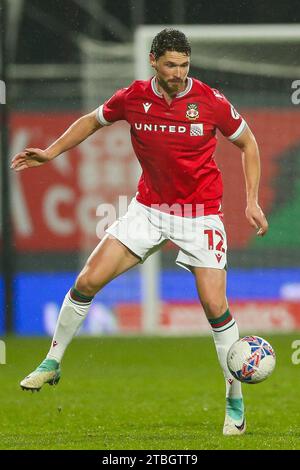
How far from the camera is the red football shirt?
22.9ft

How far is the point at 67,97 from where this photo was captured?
557 inches

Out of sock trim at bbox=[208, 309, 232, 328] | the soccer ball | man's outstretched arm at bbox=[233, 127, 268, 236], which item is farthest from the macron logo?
the soccer ball

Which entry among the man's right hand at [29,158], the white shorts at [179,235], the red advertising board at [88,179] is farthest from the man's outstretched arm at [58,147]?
the red advertising board at [88,179]

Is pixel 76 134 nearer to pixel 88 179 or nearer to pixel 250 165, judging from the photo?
pixel 250 165

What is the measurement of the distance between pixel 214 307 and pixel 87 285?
0.74 m

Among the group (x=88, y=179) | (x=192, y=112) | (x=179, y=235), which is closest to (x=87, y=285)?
(x=179, y=235)

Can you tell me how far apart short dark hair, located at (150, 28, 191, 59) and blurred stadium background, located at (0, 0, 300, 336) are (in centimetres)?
679

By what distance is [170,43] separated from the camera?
6.71m

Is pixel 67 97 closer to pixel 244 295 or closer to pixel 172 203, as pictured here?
pixel 244 295

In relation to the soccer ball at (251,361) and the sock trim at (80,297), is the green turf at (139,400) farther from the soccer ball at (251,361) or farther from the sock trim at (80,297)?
the sock trim at (80,297)

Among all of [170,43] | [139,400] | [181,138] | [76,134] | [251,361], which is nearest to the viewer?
[251,361]

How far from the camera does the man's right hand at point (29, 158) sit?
7.03 metres

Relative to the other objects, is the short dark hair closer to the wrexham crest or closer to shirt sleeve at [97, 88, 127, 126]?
the wrexham crest

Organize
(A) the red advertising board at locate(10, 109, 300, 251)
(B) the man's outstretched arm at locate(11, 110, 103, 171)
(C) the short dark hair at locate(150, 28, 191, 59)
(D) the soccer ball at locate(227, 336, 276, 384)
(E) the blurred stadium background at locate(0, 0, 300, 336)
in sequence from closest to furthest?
1. (D) the soccer ball at locate(227, 336, 276, 384)
2. (C) the short dark hair at locate(150, 28, 191, 59)
3. (B) the man's outstretched arm at locate(11, 110, 103, 171)
4. (E) the blurred stadium background at locate(0, 0, 300, 336)
5. (A) the red advertising board at locate(10, 109, 300, 251)
